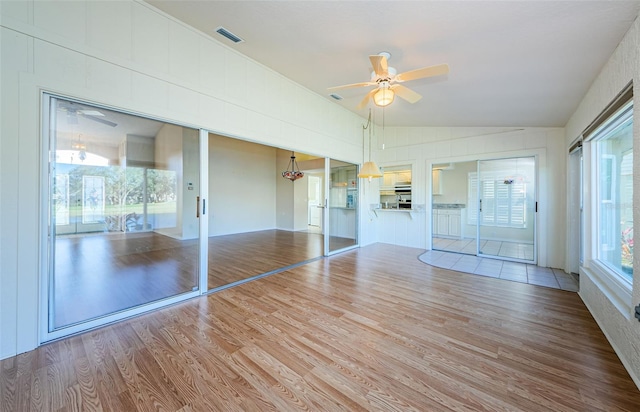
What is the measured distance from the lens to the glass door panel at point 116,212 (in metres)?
2.23

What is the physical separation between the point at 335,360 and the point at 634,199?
255 cm

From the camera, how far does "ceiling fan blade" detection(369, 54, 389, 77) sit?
7.62 ft

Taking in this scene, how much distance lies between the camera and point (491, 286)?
11.4 ft

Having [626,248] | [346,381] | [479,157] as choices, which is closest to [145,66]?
[346,381]

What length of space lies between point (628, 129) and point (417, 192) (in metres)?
3.88

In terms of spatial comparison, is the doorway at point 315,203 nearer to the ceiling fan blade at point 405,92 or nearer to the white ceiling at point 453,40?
the white ceiling at point 453,40

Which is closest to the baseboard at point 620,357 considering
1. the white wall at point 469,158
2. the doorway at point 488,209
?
the white wall at point 469,158

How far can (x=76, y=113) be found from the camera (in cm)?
230

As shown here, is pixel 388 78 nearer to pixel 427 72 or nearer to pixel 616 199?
pixel 427 72

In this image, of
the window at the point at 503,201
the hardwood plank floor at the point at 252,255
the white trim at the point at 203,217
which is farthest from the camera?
the window at the point at 503,201

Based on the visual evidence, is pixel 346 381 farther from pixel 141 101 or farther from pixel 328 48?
pixel 328 48

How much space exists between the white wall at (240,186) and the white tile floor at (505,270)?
612cm

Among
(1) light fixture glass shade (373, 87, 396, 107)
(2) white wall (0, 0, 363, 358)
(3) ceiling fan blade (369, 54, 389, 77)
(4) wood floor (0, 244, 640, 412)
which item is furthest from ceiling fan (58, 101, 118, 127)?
(1) light fixture glass shade (373, 87, 396, 107)

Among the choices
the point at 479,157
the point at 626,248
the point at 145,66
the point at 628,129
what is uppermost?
the point at 145,66
